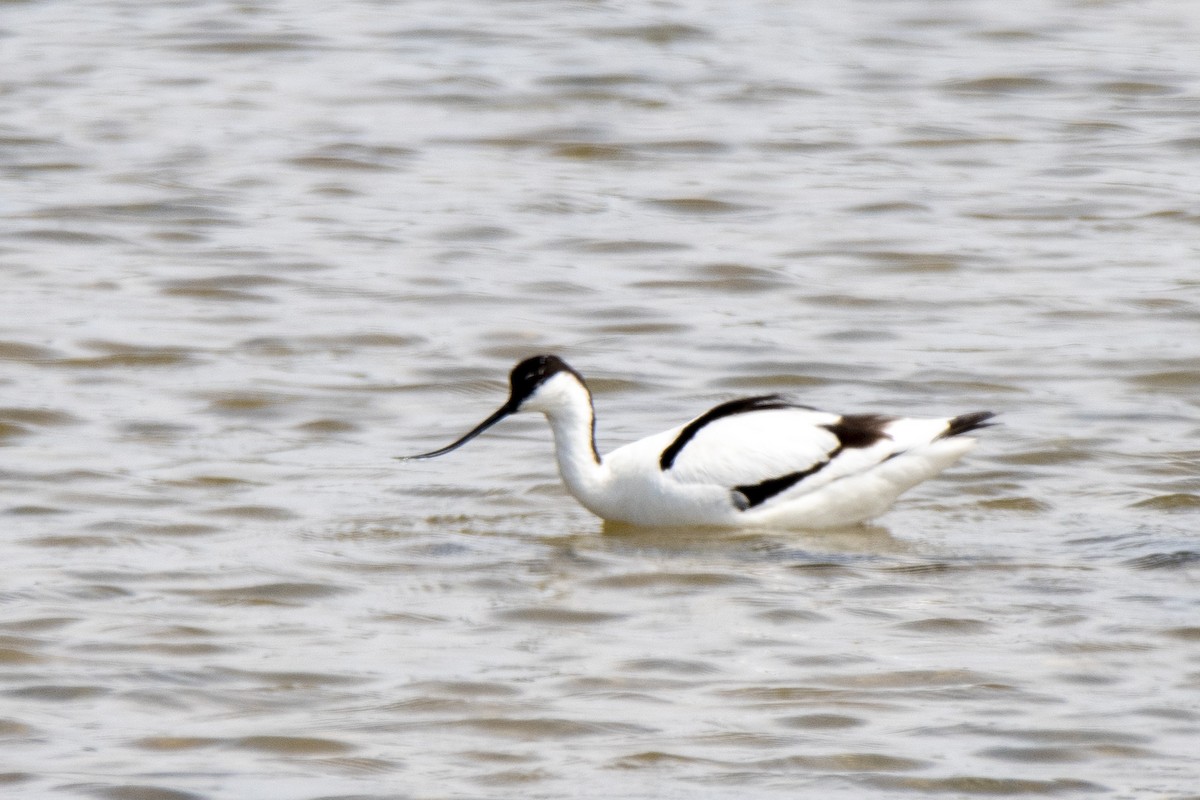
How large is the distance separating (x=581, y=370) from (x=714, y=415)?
2055 millimetres

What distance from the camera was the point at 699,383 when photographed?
35.3 ft

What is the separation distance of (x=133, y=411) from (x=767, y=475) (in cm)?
290

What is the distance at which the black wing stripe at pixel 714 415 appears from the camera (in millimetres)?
8875

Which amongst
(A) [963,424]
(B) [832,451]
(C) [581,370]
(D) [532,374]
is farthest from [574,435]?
(C) [581,370]

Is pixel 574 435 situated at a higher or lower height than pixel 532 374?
lower

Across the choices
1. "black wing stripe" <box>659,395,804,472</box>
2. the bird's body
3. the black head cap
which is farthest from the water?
the black head cap

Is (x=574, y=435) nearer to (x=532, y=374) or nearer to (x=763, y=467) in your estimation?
(x=532, y=374)

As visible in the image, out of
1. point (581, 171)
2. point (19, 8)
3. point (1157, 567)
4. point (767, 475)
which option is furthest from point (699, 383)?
point (19, 8)

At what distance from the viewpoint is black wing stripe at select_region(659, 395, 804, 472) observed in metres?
8.88

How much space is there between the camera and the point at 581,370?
1095cm

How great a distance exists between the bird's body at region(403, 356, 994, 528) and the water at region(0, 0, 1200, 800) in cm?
12

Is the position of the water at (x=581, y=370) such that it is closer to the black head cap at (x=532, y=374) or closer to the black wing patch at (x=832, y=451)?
the black wing patch at (x=832, y=451)

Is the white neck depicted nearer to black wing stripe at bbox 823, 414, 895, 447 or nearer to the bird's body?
the bird's body

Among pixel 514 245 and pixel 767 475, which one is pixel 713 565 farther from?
pixel 514 245
